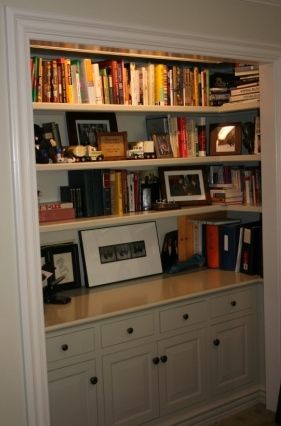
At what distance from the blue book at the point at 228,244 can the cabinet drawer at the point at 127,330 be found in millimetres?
854

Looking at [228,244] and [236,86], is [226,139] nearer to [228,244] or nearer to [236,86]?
[236,86]

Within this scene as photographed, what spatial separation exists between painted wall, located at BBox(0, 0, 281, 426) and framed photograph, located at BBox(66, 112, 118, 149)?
88 cm

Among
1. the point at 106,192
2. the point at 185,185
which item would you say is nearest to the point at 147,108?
the point at 106,192

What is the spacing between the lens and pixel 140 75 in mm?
3129

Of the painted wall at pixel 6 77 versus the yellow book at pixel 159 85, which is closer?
the painted wall at pixel 6 77

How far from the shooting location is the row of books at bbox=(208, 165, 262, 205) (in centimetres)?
347

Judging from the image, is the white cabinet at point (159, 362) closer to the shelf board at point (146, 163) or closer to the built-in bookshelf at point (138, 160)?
the built-in bookshelf at point (138, 160)

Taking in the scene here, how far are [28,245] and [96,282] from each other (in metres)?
1.22

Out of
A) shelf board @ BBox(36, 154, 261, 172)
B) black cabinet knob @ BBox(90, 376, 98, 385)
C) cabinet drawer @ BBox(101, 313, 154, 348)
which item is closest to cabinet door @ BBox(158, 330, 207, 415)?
cabinet drawer @ BBox(101, 313, 154, 348)

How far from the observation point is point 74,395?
2658 mm

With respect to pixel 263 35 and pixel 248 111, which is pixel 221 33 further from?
pixel 248 111

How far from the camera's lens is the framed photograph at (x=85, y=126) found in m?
3.09

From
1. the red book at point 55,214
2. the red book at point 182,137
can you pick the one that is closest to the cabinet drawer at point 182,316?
the red book at point 55,214

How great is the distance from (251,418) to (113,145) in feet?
5.94
